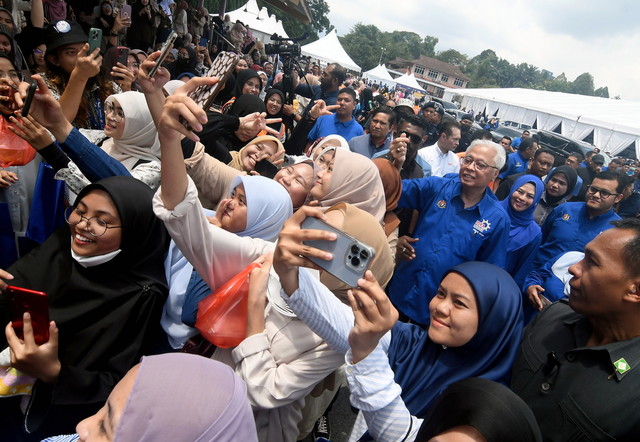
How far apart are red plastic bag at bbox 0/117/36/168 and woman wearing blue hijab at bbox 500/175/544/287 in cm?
381

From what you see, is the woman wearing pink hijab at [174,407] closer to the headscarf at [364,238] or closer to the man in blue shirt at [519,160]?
the headscarf at [364,238]

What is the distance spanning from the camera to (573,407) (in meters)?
1.44

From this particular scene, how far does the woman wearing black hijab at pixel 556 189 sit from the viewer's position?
4.40 m

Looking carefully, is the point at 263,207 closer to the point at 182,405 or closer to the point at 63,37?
the point at 182,405

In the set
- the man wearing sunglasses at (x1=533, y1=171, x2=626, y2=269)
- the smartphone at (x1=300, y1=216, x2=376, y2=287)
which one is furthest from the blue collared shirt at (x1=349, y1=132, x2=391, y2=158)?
the smartphone at (x1=300, y1=216, x2=376, y2=287)

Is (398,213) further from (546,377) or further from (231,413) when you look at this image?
(231,413)

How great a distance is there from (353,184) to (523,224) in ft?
7.05

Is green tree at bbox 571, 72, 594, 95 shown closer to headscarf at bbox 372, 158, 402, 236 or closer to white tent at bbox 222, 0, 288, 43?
white tent at bbox 222, 0, 288, 43

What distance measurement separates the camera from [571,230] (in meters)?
3.42

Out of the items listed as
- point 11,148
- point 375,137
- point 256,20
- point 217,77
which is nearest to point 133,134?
point 11,148

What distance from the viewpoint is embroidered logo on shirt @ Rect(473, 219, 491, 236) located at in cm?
285

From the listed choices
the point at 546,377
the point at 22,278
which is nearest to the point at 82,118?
the point at 22,278

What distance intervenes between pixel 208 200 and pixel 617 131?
76.5 feet

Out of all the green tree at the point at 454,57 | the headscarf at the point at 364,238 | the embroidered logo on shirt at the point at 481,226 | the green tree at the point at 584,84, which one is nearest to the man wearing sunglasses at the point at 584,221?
the embroidered logo on shirt at the point at 481,226
